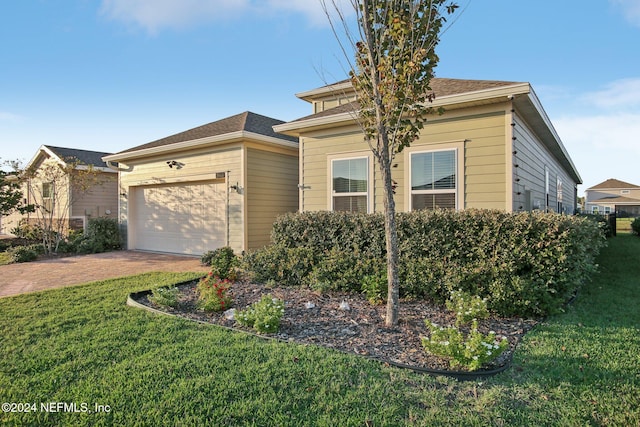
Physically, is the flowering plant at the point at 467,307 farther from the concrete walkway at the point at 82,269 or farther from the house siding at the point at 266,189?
the house siding at the point at 266,189

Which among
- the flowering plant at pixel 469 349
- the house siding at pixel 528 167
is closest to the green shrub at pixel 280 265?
the flowering plant at pixel 469 349

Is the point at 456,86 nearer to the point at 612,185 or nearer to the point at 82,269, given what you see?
the point at 82,269

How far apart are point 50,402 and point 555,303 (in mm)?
5212

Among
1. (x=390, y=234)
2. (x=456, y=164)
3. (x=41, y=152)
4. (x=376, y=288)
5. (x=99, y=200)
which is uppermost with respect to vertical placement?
(x=41, y=152)

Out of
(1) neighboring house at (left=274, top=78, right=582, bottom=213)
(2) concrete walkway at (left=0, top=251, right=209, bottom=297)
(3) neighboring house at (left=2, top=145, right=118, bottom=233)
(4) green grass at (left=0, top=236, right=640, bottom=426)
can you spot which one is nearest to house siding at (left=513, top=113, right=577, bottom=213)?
(1) neighboring house at (left=274, top=78, right=582, bottom=213)

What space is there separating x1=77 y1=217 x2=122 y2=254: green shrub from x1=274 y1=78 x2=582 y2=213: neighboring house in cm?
754

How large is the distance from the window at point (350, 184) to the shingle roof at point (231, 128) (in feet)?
9.38

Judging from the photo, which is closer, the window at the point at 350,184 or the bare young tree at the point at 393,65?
the bare young tree at the point at 393,65

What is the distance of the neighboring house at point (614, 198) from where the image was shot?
135ft

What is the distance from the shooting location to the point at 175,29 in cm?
924

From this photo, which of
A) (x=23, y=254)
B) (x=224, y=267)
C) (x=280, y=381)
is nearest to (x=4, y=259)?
(x=23, y=254)

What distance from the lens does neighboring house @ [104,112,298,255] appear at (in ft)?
31.0

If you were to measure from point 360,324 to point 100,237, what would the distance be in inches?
430

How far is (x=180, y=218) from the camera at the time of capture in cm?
1098
